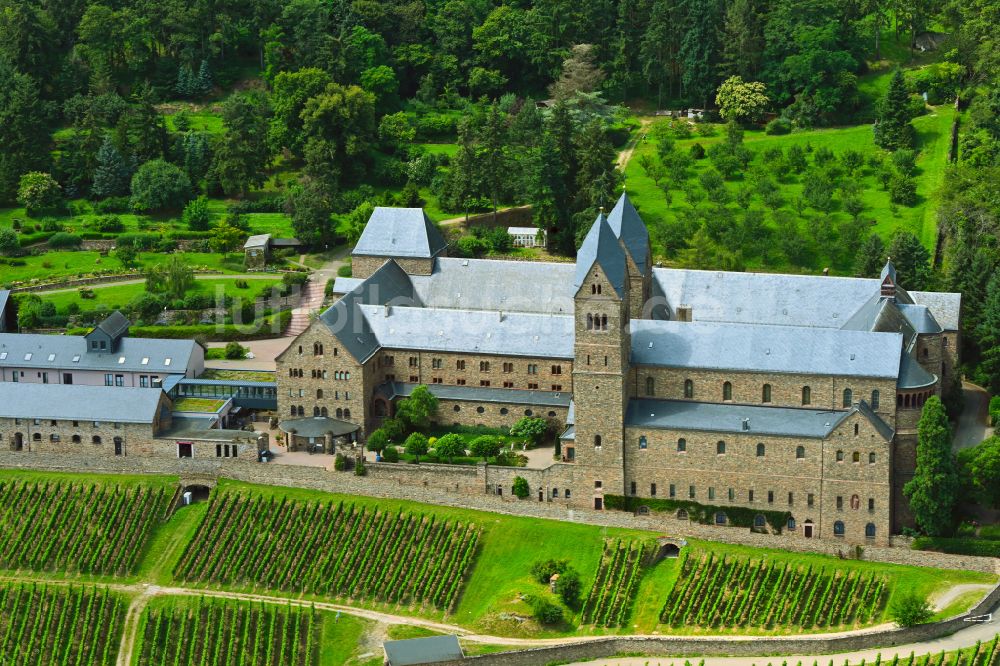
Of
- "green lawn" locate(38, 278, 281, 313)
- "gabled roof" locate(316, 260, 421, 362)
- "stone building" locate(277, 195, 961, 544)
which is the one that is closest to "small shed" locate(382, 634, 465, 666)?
"stone building" locate(277, 195, 961, 544)

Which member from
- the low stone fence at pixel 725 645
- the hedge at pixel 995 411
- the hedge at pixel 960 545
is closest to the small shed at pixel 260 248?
the low stone fence at pixel 725 645

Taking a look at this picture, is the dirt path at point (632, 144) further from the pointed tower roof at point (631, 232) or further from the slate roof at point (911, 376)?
the slate roof at point (911, 376)

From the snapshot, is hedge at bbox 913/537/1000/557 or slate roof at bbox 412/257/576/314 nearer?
hedge at bbox 913/537/1000/557

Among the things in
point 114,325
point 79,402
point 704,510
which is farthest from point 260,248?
point 704,510

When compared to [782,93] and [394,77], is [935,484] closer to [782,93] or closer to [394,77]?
[782,93]

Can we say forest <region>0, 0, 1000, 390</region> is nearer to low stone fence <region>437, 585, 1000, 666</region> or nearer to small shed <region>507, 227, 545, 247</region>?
small shed <region>507, 227, 545, 247</region>

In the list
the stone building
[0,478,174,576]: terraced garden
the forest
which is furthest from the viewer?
the forest

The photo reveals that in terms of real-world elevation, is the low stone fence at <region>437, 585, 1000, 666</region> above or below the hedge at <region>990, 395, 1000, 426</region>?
below

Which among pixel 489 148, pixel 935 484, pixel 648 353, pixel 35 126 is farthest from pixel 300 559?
pixel 35 126
